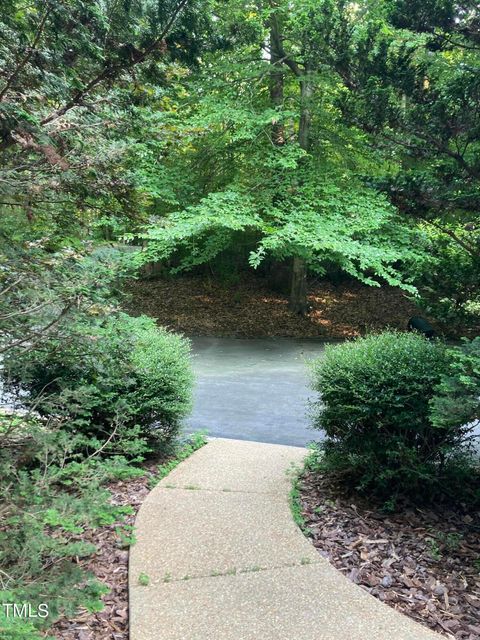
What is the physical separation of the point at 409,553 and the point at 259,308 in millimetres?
11838

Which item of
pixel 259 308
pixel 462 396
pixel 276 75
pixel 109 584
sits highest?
pixel 276 75

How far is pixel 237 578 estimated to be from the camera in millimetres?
2566

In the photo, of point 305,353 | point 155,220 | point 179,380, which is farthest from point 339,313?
point 155,220

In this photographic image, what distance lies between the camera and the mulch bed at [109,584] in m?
2.21

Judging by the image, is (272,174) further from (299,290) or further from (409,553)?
(409,553)

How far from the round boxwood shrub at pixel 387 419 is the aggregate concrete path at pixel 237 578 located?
0.66m

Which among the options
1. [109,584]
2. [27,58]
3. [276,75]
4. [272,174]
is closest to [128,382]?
[109,584]

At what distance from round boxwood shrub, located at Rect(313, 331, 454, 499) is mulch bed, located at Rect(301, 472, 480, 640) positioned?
21 cm

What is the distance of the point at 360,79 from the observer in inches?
129

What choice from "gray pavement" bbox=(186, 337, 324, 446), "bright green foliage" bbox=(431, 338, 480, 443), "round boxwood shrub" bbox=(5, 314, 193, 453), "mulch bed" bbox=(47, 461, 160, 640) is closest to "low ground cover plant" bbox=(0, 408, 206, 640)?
"mulch bed" bbox=(47, 461, 160, 640)

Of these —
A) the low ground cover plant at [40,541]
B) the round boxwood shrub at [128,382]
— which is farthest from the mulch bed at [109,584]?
the round boxwood shrub at [128,382]

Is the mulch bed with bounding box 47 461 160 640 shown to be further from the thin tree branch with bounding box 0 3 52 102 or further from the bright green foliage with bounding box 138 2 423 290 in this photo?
the bright green foliage with bounding box 138 2 423 290

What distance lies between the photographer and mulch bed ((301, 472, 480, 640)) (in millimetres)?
2459

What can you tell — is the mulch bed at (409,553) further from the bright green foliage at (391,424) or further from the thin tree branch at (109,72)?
the thin tree branch at (109,72)
